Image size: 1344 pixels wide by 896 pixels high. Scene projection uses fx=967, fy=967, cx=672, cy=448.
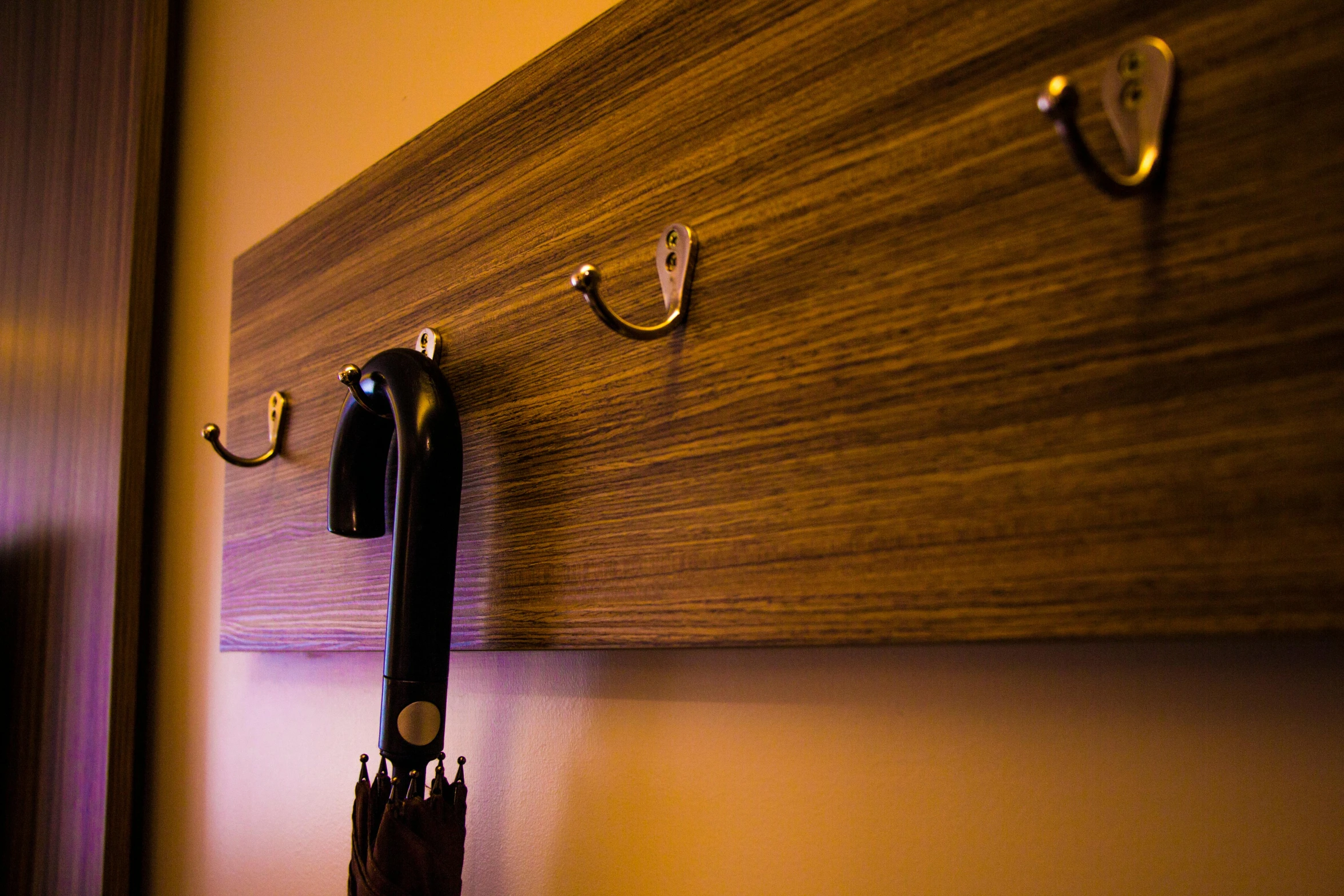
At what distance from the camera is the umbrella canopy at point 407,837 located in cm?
35

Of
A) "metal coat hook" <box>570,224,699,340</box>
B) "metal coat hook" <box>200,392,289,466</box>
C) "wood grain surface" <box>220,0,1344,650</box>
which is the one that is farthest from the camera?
"metal coat hook" <box>200,392,289,466</box>

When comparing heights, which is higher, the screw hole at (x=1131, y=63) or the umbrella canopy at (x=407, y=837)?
the screw hole at (x=1131, y=63)

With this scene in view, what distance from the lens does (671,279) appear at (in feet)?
1.07

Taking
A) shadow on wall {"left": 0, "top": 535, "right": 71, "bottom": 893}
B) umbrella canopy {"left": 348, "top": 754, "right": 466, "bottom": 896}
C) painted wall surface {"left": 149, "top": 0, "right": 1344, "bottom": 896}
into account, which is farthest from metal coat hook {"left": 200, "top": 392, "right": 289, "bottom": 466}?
shadow on wall {"left": 0, "top": 535, "right": 71, "bottom": 893}

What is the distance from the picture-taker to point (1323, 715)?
0.22 meters

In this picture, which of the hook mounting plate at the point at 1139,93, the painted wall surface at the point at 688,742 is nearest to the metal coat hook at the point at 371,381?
the painted wall surface at the point at 688,742

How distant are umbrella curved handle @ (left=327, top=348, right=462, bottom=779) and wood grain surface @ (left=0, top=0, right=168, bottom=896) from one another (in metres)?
0.48

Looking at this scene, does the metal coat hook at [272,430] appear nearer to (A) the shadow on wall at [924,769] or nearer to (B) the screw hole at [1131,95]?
(A) the shadow on wall at [924,769]

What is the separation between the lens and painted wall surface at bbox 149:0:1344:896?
0.24 meters

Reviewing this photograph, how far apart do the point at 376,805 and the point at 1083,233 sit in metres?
0.31

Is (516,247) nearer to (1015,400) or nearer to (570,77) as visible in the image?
(570,77)

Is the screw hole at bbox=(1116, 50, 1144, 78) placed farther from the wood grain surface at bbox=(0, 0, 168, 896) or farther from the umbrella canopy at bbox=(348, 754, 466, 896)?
the wood grain surface at bbox=(0, 0, 168, 896)

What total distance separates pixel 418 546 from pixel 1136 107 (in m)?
0.28

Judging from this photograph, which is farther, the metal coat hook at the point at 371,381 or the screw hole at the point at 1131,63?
the metal coat hook at the point at 371,381
